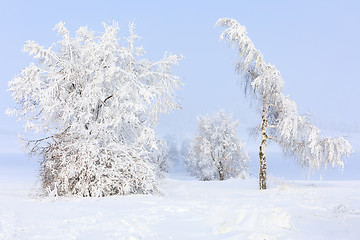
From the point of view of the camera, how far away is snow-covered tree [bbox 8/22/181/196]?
9.06m

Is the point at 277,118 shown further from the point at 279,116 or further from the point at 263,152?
the point at 263,152

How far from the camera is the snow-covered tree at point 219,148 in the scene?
90.1 feet

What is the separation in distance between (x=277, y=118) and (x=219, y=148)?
46.5ft

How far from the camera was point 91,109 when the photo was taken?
10.5 meters

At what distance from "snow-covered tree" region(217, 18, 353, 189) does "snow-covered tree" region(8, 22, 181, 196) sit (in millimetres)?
3367

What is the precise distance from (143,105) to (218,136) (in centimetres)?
1853

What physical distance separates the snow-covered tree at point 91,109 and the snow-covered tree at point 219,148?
16605 millimetres

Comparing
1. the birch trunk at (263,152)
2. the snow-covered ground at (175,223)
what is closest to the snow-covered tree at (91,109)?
the snow-covered ground at (175,223)

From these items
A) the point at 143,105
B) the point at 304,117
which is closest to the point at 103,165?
the point at 143,105

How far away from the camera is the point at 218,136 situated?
1107 inches

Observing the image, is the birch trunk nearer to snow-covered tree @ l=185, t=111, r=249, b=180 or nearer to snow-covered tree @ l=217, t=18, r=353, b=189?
snow-covered tree @ l=217, t=18, r=353, b=189

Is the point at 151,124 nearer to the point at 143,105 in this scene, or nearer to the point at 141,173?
the point at 143,105

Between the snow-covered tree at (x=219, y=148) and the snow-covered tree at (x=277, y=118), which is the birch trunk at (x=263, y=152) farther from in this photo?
the snow-covered tree at (x=219, y=148)

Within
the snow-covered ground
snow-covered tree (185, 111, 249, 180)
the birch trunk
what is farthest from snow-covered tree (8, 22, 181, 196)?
snow-covered tree (185, 111, 249, 180)
